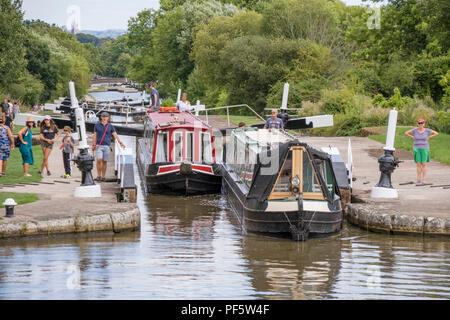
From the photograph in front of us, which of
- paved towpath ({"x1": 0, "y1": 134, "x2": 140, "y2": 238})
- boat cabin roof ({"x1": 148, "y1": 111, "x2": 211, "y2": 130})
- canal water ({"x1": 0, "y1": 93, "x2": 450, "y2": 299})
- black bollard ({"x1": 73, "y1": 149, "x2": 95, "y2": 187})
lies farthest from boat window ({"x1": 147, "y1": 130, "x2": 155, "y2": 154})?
canal water ({"x1": 0, "y1": 93, "x2": 450, "y2": 299})

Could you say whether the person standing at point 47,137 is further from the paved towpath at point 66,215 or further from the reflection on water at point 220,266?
the reflection on water at point 220,266

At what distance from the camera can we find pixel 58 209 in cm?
1385

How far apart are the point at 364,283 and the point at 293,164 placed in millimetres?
3273

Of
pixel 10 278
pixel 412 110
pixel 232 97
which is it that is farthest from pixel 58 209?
pixel 232 97

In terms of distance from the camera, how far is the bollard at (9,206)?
12797 millimetres

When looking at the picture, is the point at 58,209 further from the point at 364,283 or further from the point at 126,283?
the point at 364,283

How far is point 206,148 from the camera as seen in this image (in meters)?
20.5

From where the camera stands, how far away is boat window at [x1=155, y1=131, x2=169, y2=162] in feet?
65.9

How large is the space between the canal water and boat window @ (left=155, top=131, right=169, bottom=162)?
527 cm

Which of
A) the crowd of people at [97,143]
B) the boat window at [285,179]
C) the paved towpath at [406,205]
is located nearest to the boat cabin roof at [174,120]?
the crowd of people at [97,143]

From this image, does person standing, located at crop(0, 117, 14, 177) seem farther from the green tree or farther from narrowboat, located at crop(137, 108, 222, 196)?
the green tree

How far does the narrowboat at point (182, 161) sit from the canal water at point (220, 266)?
4.43 meters

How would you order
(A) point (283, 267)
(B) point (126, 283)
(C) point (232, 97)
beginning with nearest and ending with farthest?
(B) point (126, 283)
(A) point (283, 267)
(C) point (232, 97)

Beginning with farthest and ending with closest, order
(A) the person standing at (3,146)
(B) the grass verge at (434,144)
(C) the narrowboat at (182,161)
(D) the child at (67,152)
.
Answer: (B) the grass verge at (434,144), (C) the narrowboat at (182,161), (D) the child at (67,152), (A) the person standing at (3,146)
